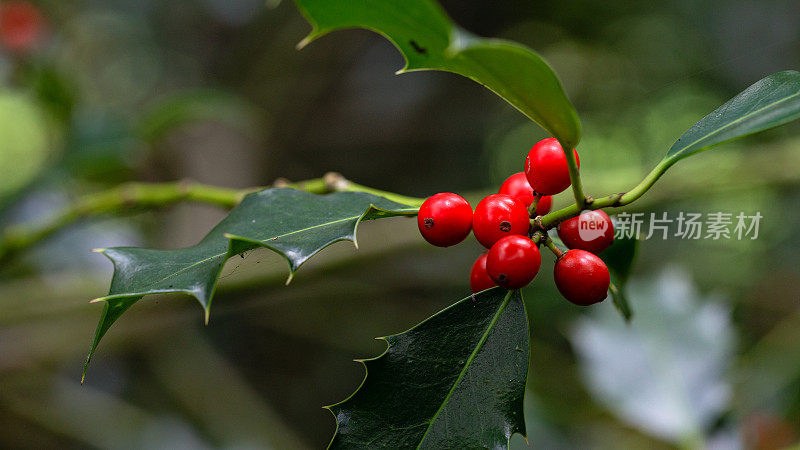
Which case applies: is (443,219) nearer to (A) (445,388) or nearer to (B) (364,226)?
(A) (445,388)

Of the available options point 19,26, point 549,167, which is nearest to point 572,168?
point 549,167

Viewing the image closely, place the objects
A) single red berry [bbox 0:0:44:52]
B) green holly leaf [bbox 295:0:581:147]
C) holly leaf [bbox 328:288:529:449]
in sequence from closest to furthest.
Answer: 1. green holly leaf [bbox 295:0:581:147]
2. holly leaf [bbox 328:288:529:449]
3. single red berry [bbox 0:0:44:52]

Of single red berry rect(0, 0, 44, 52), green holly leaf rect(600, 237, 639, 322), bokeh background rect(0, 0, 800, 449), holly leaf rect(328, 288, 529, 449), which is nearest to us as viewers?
holly leaf rect(328, 288, 529, 449)

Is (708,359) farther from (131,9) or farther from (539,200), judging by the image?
(131,9)

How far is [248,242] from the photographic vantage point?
23.0 inches

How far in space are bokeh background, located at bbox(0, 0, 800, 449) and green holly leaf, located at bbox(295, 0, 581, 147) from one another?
0.37 m

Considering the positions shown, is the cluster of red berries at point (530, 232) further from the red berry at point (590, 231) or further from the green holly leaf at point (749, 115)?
the green holly leaf at point (749, 115)

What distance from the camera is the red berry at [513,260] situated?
0.60 meters

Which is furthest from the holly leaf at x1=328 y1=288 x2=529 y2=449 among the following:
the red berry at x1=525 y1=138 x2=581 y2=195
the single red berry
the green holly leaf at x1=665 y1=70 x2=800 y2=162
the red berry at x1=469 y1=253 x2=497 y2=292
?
the single red berry

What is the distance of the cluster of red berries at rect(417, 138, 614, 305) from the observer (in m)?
0.61

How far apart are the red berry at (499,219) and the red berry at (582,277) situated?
0.06 meters

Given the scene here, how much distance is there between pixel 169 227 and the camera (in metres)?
2.73

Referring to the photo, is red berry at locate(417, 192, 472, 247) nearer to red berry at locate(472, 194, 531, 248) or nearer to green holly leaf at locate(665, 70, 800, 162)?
red berry at locate(472, 194, 531, 248)

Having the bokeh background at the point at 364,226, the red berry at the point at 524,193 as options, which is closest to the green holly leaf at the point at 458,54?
the red berry at the point at 524,193
